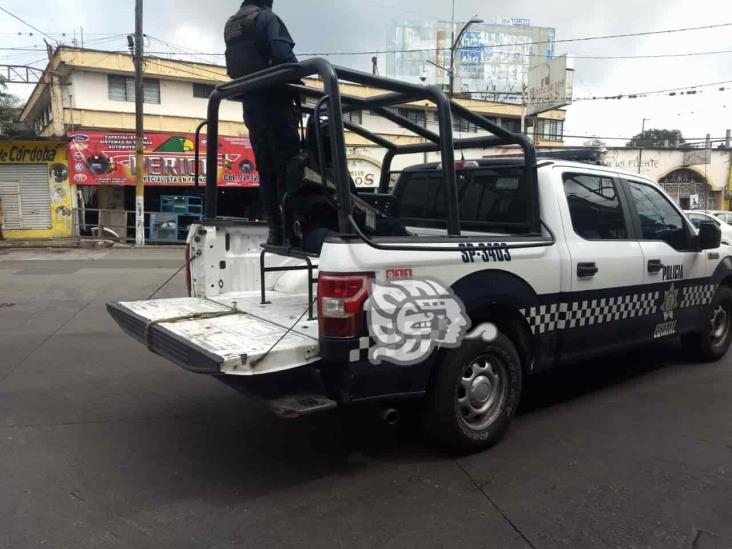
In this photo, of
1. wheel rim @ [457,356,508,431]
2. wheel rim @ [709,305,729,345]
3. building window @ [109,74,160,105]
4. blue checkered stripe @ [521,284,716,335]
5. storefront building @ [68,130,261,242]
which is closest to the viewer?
wheel rim @ [457,356,508,431]

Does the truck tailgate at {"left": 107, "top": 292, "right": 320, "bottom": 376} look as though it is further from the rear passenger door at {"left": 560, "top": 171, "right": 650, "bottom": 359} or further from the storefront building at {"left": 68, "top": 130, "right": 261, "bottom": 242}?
the storefront building at {"left": 68, "top": 130, "right": 261, "bottom": 242}

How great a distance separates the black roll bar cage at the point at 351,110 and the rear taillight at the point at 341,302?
252 millimetres

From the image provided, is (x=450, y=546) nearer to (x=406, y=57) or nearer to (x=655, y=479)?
(x=655, y=479)

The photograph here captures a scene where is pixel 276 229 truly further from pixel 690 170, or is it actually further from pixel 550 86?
pixel 690 170

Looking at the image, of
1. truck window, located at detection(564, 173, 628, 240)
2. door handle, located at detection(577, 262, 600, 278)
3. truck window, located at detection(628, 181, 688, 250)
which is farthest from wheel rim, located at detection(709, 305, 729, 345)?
door handle, located at detection(577, 262, 600, 278)

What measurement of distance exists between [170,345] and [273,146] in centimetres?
155

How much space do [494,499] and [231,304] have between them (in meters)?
2.30

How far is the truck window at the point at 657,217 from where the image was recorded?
5.01 m

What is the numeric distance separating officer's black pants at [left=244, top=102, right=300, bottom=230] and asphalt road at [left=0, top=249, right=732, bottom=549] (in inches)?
63.9

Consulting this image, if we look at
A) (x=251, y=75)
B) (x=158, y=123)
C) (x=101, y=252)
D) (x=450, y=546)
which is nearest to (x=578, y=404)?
(x=450, y=546)

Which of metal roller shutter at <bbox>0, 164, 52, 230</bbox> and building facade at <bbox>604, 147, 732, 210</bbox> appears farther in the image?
building facade at <bbox>604, 147, 732, 210</bbox>

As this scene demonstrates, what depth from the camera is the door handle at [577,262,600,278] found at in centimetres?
427

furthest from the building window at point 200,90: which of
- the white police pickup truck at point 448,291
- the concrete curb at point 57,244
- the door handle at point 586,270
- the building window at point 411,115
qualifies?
the door handle at point 586,270

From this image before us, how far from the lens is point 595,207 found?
15.0 feet
